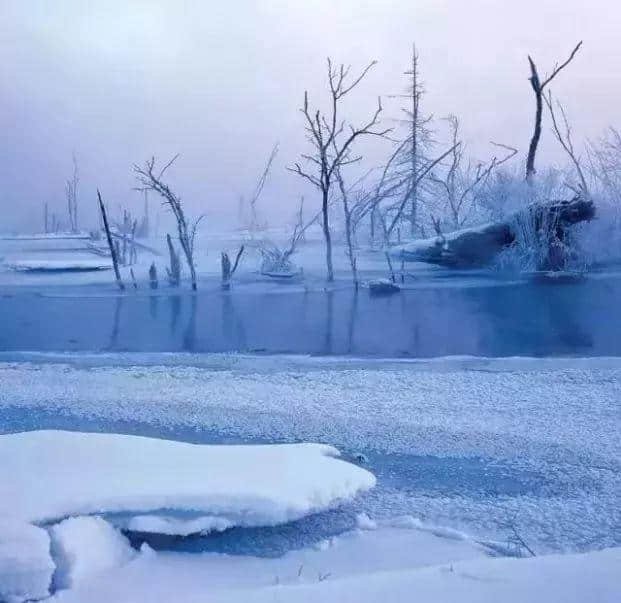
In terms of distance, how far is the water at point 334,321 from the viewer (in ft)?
40.1

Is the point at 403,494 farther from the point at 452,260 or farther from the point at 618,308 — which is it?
the point at 452,260

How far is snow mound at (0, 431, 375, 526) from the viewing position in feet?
15.7

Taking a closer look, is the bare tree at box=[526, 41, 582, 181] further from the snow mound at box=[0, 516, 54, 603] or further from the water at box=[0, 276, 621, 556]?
the snow mound at box=[0, 516, 54, 603]

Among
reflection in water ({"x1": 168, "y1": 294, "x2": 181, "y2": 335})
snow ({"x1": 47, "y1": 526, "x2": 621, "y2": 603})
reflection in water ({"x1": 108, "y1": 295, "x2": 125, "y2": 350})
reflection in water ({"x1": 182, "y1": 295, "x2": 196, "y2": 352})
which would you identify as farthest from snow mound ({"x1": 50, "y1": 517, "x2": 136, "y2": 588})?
reflection in water ({"x1": 168, "y1": 294, "x2": 181, "y2": 335})

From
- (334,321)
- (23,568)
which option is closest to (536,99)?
(334,321)

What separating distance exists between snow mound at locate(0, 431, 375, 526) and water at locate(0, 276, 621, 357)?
5.77m

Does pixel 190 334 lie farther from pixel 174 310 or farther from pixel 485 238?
pixel 485 238

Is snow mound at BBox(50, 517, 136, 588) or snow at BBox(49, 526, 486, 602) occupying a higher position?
snow mound at BBox(50, 517, 136, 588)

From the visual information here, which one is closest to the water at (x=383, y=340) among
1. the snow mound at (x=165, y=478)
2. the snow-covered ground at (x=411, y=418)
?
the snow-covered ground at (x=411, y=418)

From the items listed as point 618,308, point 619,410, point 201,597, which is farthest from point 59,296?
point 201,597

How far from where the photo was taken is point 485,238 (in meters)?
25.2

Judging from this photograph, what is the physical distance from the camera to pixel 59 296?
20.0 meters

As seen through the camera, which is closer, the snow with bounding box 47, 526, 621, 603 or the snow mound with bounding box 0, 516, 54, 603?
the snow with bounding box 47, 526, 621, 603

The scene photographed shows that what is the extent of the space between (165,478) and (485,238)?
2122 cm
